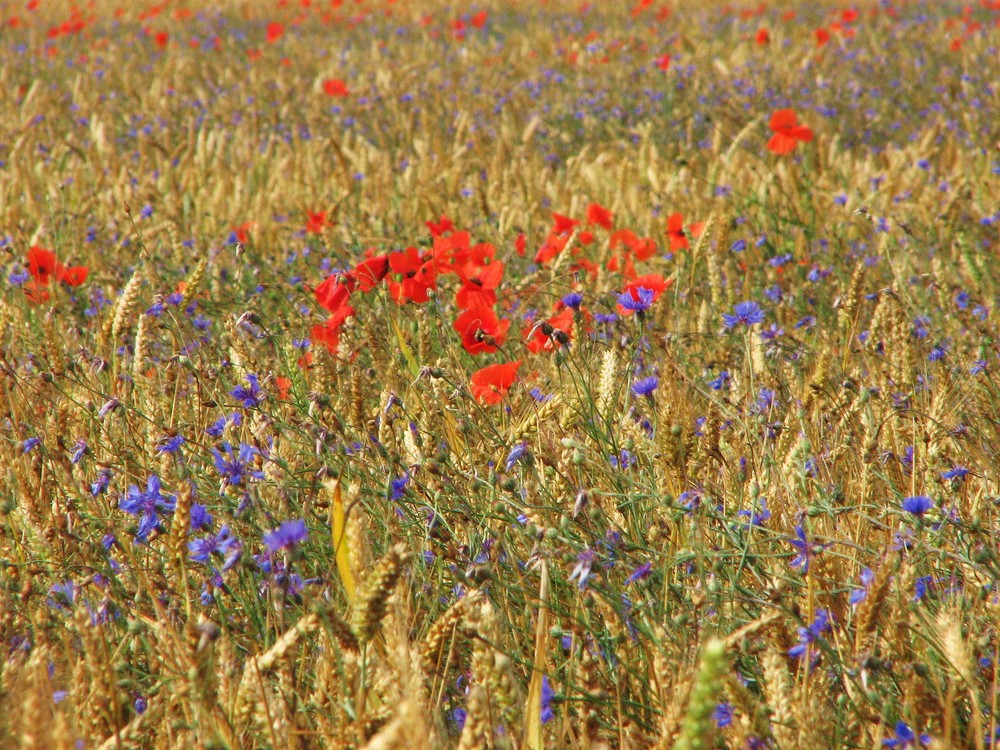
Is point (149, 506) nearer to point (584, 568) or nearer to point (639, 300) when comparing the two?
point (584, 568)

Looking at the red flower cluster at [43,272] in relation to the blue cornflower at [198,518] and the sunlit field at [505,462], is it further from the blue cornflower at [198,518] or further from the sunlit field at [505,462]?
the blue cornflower at [198,518]

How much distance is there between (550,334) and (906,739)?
0.81 m

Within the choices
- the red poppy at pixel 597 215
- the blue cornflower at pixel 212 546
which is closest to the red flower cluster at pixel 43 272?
the blue cornflower at pixel 212 546

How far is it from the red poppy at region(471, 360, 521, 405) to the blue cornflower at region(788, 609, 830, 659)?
2.33ft

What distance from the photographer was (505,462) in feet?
6.18

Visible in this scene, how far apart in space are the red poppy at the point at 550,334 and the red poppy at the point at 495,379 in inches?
2.6

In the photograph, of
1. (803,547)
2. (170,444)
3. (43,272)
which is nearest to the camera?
(803,547)

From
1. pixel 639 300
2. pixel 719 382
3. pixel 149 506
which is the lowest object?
pixel 719 382

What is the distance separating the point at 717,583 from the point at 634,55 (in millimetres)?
6797

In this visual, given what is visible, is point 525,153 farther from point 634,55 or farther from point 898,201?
point 634,55

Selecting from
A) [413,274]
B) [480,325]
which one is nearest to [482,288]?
[413,274]

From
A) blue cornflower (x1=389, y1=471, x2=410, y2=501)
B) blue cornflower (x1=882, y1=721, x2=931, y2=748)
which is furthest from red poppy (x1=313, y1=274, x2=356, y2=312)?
blue cornflower (x1=882, y1=721, x2=931, y2=748)

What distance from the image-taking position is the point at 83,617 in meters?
1.14

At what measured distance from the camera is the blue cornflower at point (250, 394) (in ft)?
5.54
